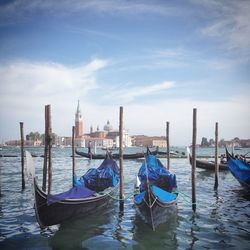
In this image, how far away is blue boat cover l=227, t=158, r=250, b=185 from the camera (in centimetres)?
1058

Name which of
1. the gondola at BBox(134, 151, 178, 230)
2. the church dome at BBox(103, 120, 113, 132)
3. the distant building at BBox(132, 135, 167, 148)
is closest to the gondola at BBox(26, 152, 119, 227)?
the gondola at BBox(134, 151, 178, 230)

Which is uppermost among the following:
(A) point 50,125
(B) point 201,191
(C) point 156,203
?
(A) point 50,125

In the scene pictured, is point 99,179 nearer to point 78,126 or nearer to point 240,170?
point 240,170

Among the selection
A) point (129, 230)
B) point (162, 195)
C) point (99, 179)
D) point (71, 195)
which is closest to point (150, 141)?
point (99, 179)

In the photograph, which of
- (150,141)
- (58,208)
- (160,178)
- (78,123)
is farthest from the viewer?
(150,141)

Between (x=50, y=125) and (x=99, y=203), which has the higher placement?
(x=50, y=125)

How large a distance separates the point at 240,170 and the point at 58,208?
25.2 ft

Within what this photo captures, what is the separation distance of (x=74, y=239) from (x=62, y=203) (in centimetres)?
76

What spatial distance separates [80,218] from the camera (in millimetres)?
6707

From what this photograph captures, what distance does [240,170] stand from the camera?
10875mm

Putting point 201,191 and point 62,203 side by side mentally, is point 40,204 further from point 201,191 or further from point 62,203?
point 201,191

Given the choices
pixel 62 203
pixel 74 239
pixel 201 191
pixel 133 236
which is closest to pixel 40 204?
pixel 62 203

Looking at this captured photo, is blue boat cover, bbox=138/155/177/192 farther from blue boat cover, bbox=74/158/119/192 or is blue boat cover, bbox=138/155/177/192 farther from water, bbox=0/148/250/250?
blue boat cover, bbox=74/158/119/192

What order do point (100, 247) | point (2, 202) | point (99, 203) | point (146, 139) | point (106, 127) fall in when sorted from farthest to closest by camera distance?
point (106, 127) < point (146, 139) < point (2, 202) < point (99, 203) < point (100, 247)
